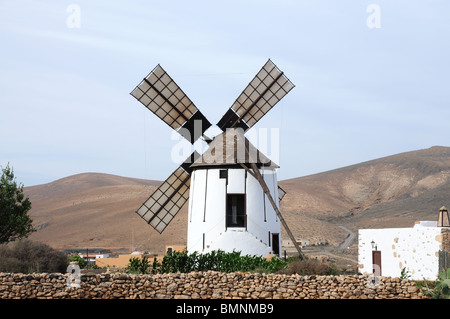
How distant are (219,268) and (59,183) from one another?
133 metres

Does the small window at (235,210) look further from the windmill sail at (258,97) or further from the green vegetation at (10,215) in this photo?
the green vegetation at (10,215)

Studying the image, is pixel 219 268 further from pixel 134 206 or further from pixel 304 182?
pixel 304 182

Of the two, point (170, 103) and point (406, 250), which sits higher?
point (170, 103)

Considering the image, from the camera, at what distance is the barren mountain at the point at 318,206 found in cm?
6656

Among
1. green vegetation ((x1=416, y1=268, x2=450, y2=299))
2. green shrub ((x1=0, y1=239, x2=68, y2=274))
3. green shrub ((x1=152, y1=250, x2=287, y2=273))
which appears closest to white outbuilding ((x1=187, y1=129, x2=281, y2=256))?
green shrub ((x1=152, y1=250, x2=287, y2=273))

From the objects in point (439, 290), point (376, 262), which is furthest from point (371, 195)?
point (439, 290)

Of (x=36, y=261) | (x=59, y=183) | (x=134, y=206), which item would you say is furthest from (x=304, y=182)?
(x=36, y=261)

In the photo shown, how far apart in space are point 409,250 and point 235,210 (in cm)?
735

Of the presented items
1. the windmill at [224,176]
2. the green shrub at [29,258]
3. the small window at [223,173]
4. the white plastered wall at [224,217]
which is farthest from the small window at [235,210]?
the green shrub at [29,258]

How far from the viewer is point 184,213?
75062 millimetres

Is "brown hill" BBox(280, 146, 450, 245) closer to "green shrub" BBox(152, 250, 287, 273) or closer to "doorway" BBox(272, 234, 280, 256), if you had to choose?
"doorway" BBox(272, 234, 280, 256)

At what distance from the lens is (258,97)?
25.1m

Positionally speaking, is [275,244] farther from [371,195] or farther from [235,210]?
[371,195]

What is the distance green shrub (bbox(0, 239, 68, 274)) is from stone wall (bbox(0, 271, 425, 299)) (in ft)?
8.52
